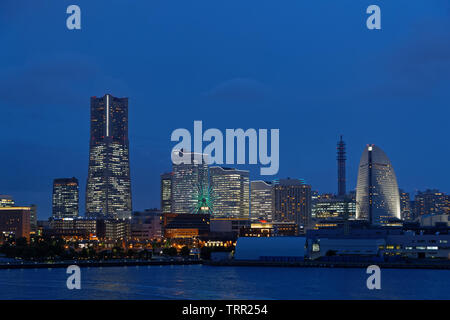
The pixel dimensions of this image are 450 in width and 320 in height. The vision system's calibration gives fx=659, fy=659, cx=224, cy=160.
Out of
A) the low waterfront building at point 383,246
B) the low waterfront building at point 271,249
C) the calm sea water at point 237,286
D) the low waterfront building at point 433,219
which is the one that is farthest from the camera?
the low waterfront building at point 433,219

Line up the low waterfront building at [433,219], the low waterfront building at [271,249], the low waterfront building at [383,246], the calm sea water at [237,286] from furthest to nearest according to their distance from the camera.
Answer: the low waterfront building at [433,219], the low waterfront building at [271,249], the low waterfront building at [383,246], the calm sea water at [237,286]

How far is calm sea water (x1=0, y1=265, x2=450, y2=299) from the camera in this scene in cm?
6381

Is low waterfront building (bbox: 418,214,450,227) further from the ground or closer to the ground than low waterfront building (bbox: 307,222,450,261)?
further from the ground

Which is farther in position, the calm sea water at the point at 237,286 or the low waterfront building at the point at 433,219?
the low waterfront building at the point at 433,219

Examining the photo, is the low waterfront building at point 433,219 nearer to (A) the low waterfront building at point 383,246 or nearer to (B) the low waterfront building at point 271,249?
(A) the low waterfront building at point 383,246

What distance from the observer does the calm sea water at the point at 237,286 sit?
63812 millimetres

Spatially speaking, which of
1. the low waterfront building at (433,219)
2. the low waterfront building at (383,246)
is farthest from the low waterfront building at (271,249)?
the low waterfront building at (433,219)

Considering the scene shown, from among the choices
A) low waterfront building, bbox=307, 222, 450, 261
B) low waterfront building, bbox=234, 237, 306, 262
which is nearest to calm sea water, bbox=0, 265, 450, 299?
low waterfront building, bbox=307, 222, 450, 261

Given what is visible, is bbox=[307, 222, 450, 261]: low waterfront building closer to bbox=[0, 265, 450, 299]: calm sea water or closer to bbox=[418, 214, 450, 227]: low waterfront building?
bbox=[0, 265, 450, 299]: calm sea water

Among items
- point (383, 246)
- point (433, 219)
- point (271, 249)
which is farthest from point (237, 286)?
point (433, 219)
